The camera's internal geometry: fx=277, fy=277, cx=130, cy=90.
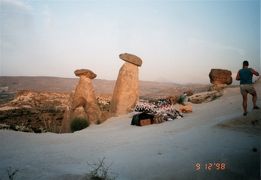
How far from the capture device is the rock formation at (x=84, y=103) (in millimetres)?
14658

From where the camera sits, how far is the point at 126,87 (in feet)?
50.4

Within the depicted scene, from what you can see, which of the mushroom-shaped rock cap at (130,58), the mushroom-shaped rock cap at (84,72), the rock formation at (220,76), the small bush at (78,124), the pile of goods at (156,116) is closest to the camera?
the pile of goods at (156,116)

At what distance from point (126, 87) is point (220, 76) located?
580cm

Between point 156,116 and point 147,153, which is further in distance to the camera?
point 156,116

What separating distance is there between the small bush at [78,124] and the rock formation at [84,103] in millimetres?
540

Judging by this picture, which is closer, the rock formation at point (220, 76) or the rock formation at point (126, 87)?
the rock formation at point (126, 87)

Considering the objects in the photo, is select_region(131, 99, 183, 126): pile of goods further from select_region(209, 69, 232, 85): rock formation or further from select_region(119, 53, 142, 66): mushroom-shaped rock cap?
select_region(209, 69, 232, 85): rock formation

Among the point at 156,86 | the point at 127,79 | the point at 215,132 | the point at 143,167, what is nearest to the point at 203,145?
the point at 215,132

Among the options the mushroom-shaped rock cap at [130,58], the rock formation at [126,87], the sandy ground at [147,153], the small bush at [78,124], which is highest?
the mushroom-shaped rock cap at [130,58]
